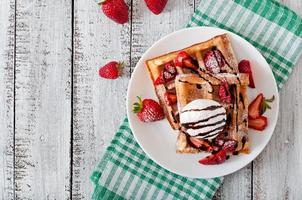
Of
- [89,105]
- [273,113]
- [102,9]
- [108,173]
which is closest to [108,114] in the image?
[89,105]

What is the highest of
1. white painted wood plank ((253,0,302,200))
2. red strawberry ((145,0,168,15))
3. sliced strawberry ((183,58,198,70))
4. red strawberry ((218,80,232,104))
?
red strawberry ((145,0,168,15))

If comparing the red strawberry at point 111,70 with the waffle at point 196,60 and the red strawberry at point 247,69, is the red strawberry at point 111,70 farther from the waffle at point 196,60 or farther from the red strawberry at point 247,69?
the red strawberry at point 247,69

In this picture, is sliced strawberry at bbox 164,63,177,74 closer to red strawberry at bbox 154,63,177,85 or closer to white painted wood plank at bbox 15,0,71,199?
red strawberry at bbox 154,63,177,85

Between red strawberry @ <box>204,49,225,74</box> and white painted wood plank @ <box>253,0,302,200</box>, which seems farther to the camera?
white painted wood plank @ <box>253,0,302,200</box>

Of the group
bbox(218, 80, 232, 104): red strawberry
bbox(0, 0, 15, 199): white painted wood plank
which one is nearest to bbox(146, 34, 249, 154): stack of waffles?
bbox(218, 80, 232, 104): red strawberry

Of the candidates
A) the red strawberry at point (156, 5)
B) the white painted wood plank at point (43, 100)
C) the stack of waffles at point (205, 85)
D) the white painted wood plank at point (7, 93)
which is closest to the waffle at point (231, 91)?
the stack of waffles at point (205, 85)
